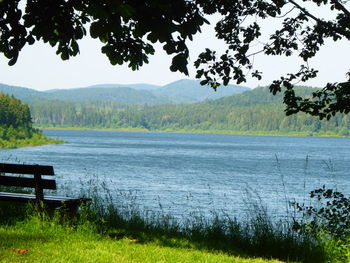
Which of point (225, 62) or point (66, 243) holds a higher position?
point (225, 62)

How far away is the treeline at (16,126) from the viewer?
101 metres

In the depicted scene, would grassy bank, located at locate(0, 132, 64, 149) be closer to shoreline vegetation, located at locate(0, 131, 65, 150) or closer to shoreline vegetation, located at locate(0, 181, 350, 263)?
shoreline vegetation, located at locate(0, 131, 65, 150)

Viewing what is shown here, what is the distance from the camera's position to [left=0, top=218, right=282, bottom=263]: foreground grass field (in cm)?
630

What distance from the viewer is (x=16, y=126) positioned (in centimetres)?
10750

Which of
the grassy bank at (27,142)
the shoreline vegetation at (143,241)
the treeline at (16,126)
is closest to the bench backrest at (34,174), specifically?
the shoreline vegetation at (143,241)

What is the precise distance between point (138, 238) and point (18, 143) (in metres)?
97.1

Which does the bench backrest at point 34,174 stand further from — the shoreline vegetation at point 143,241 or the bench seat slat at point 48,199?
the shoreline vegetation at point 143,241

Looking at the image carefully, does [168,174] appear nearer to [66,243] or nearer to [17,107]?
[66,243]

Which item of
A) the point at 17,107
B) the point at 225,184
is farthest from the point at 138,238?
the point at 17,107

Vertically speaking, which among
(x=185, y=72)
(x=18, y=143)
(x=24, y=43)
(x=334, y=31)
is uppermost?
(x=334, y=31)

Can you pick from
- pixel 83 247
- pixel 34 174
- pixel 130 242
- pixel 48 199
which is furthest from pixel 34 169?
pixel 130 242

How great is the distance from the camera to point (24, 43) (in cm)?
708

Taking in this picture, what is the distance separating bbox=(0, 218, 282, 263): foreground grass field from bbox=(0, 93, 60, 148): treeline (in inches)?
3708

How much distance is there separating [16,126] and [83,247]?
106m
